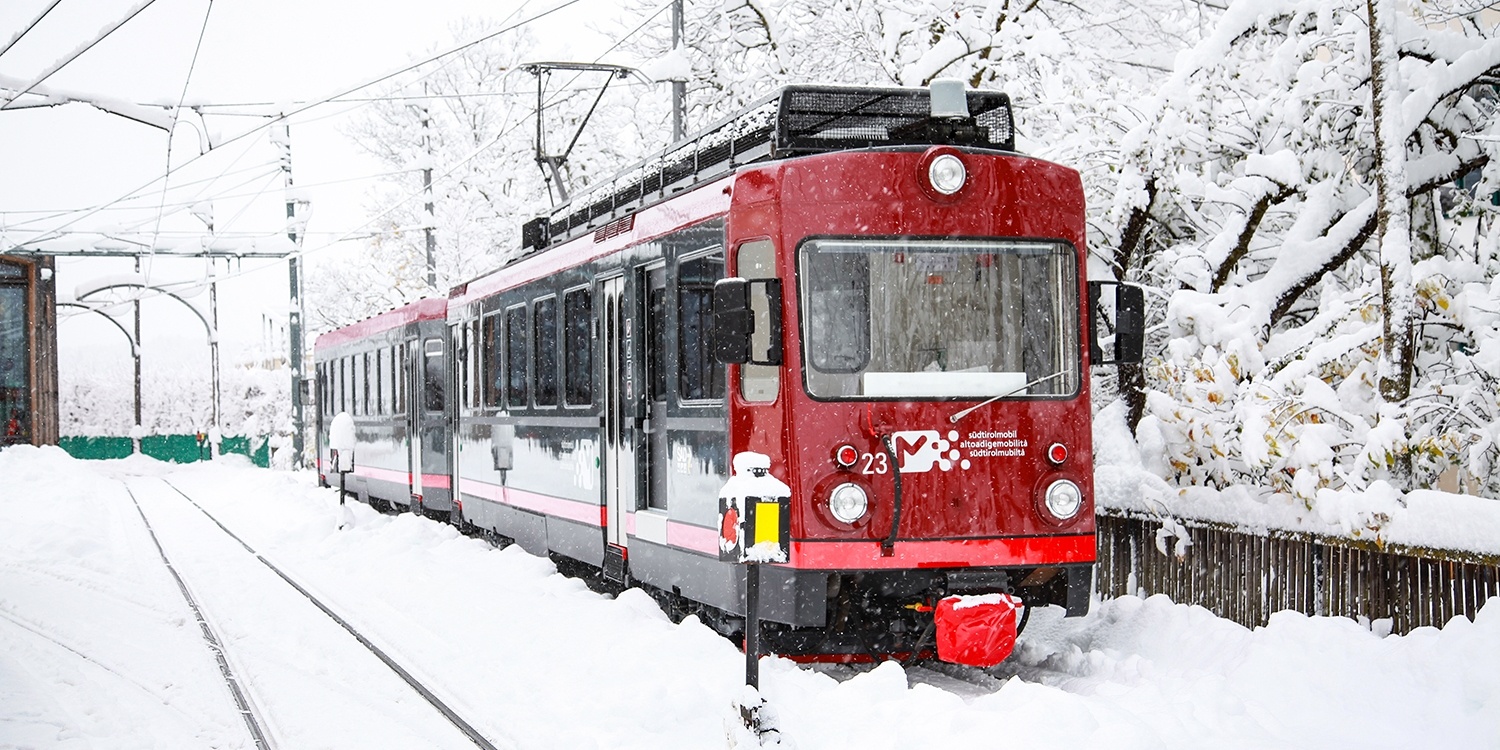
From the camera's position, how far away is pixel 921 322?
765 cm

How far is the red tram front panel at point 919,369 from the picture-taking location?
7.52 meters

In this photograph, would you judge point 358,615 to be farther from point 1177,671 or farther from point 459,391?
point 1177,671

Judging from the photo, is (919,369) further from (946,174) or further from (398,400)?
(398,400)

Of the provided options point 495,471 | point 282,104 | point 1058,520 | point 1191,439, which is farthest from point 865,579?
point 282,104

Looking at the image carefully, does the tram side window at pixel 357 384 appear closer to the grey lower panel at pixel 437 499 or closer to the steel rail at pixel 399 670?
the grey lower panel at pixel 437 499

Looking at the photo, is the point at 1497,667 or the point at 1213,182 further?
the point at 1213,182

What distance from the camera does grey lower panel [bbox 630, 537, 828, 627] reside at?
294 inches

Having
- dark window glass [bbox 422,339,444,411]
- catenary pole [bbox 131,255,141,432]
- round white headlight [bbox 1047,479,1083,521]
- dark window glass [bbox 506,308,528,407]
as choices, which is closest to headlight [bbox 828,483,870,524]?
round white headlight [bbox 1047,479,1083,521]

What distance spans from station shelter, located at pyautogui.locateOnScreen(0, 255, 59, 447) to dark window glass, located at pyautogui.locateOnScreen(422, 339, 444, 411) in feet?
61.1

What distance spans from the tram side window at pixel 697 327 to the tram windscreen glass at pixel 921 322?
0.87 m

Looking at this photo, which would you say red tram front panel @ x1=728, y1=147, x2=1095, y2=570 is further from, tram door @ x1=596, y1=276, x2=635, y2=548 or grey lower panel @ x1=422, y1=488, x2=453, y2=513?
grey lower panel @ x1=422, y1=488, x2=453, y2=513

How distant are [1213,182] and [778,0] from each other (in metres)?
7.54

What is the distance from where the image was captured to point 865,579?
24.9ft

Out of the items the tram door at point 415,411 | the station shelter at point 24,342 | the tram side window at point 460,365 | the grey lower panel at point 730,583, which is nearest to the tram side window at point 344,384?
the tram door at point 415,411
